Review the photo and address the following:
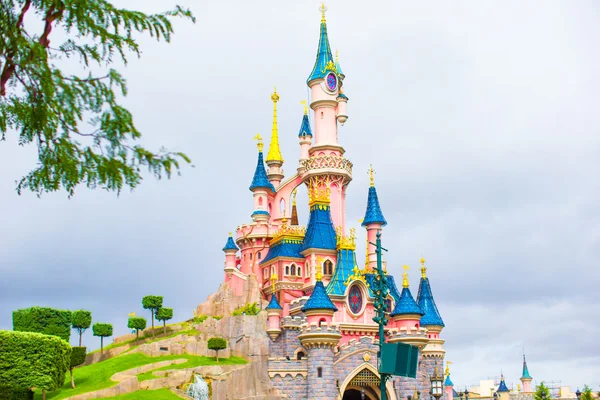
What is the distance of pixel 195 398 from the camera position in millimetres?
39250

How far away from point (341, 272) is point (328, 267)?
1.82m

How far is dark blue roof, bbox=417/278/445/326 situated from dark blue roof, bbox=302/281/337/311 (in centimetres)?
1205

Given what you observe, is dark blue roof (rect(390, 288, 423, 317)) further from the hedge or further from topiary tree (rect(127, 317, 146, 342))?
the hedge

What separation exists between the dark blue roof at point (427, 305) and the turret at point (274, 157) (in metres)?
15.6

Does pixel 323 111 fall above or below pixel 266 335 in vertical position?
above

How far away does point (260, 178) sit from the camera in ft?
201

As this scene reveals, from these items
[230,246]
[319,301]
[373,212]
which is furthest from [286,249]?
[319,301]

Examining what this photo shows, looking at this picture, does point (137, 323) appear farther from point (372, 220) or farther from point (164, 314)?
point (372, 220)

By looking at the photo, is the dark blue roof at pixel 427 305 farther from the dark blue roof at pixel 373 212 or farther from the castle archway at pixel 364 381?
the castle archway at pixel 364 381

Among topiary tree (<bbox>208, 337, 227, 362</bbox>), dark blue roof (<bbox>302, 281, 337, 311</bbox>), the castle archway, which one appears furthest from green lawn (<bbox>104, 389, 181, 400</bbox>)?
the castle archway

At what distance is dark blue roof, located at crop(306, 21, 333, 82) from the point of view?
59938 millimetres

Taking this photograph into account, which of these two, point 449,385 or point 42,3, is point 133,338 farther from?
point 42,3

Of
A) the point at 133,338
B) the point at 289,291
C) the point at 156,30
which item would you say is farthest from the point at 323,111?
the point at 156,30

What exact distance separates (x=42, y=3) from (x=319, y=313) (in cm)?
3640
